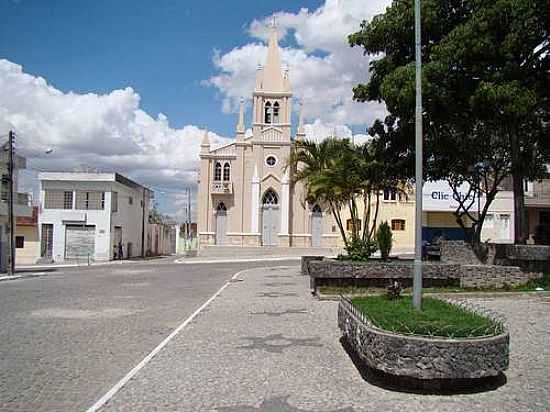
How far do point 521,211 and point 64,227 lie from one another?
122 ft

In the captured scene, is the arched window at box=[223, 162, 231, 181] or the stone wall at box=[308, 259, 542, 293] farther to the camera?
the arched window at box=[223, 162, 231, 181]


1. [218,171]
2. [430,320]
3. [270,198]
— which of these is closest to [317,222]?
[270,198]

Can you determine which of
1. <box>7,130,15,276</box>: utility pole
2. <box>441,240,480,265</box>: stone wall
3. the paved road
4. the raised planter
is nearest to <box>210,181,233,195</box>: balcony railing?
<box>7,130,15,276</box>: utility pole

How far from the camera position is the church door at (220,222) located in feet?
161

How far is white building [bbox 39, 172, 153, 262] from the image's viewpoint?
46.4m

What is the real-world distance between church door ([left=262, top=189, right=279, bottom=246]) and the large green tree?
27.7 metres

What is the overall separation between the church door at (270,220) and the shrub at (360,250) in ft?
90.2

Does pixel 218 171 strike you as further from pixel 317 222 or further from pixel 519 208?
pixel 519 208

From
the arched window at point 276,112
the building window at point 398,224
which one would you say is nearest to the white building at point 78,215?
Answer: the arched window at point 276,112

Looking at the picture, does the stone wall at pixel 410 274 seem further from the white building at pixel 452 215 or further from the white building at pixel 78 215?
the white building at pixel 78 215

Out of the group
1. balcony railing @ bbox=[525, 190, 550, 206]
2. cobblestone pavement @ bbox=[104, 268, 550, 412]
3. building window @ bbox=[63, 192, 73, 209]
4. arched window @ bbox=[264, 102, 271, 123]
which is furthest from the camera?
arched window @ bbox=[264, 102, 271, 123]

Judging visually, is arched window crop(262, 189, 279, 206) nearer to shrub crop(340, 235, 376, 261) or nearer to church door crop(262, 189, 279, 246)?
church door crop(262, 189, 279, 246)

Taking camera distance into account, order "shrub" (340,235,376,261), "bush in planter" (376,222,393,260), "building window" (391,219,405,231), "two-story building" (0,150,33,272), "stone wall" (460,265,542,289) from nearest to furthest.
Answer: "stone wall" (460,265,542,289), "bush in planter" (376,222,393,260), "shrub" (340,235,376,261), "two-story building" (0,150,33,272), "building window" (391,219,405,231)

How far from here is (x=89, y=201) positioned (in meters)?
47.4
